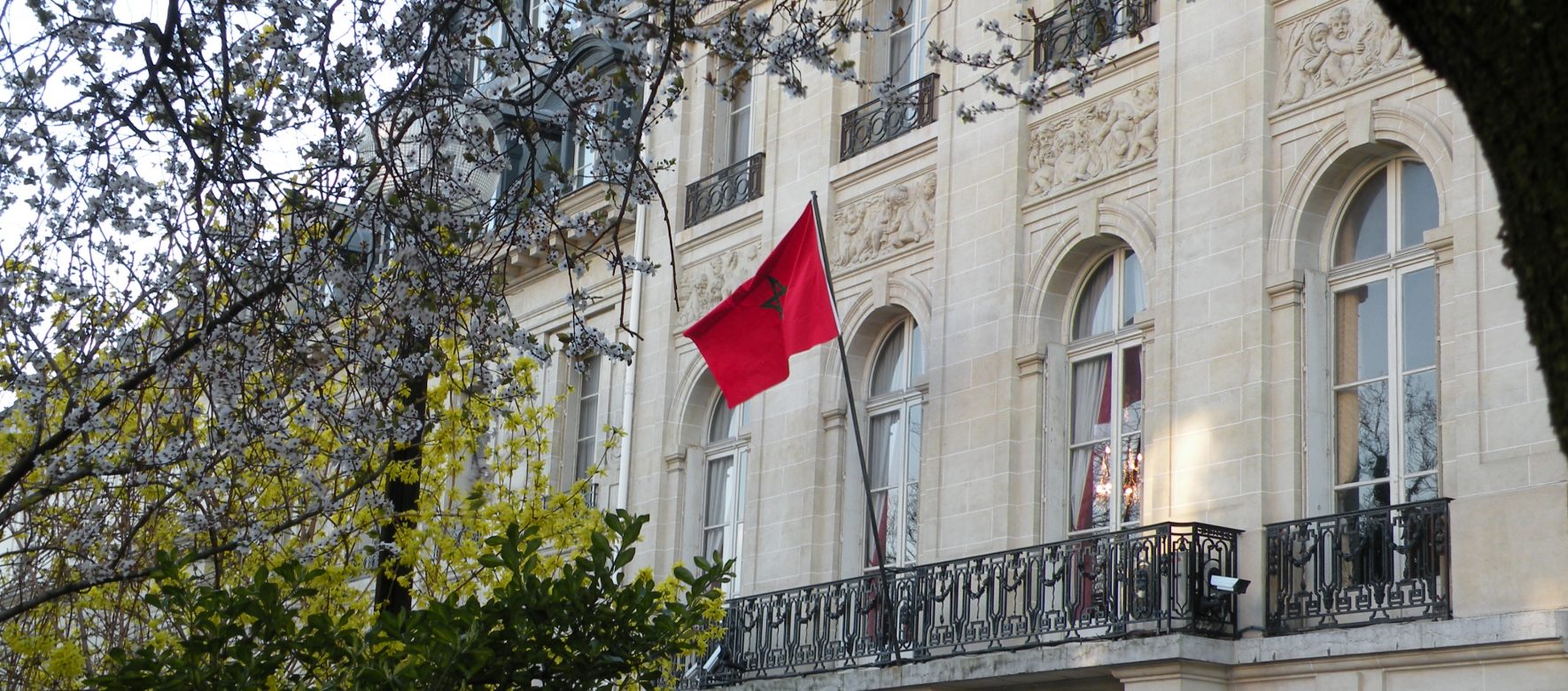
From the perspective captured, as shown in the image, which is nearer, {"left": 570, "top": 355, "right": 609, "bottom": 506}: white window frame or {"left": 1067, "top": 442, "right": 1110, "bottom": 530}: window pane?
{"left": 1067, "top": 442, "right": 1110, "bottom": 530}: window pane

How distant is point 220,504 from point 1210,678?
7297 millimetres

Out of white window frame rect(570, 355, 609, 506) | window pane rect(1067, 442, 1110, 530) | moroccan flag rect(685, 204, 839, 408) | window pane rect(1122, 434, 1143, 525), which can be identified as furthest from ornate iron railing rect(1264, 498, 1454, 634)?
white window frame rect(570, 355, 609, 506)

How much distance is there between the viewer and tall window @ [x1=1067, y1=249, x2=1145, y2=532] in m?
17.0

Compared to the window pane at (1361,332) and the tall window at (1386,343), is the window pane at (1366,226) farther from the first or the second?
the window pane at (1361,332)

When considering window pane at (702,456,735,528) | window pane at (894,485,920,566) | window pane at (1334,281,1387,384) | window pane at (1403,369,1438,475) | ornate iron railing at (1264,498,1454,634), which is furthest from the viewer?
window pane at (702,456,735,528)

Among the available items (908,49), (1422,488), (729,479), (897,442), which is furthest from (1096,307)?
(729,479)

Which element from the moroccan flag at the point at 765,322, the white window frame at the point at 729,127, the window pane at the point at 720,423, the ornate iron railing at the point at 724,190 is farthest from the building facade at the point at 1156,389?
the moroccan flag at the point at 765,322

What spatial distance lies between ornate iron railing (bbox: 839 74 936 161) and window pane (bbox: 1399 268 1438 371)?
5.86 m

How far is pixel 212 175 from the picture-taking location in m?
7.79

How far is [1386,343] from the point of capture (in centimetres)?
1480

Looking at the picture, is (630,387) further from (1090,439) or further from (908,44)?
(1090,439)

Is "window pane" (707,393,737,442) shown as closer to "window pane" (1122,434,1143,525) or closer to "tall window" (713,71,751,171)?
"tall window" (713,71,751,171)

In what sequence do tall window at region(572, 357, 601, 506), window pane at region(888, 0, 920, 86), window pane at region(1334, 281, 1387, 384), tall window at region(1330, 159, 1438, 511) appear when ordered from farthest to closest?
tall window at region(572, 357, 601, 506)
window pane at region(888, 0, 920, 86)
window pane at region(1334, 281, 1387, 384)
tall window at region(1330, 159, 1438, 511)

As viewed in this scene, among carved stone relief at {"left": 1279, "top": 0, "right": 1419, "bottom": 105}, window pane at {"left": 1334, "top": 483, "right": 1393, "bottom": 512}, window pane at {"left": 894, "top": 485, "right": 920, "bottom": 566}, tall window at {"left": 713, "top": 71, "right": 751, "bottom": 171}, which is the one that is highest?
tall window at {"left": 713, "top": 71, "right": 751, "bottom": 171}
